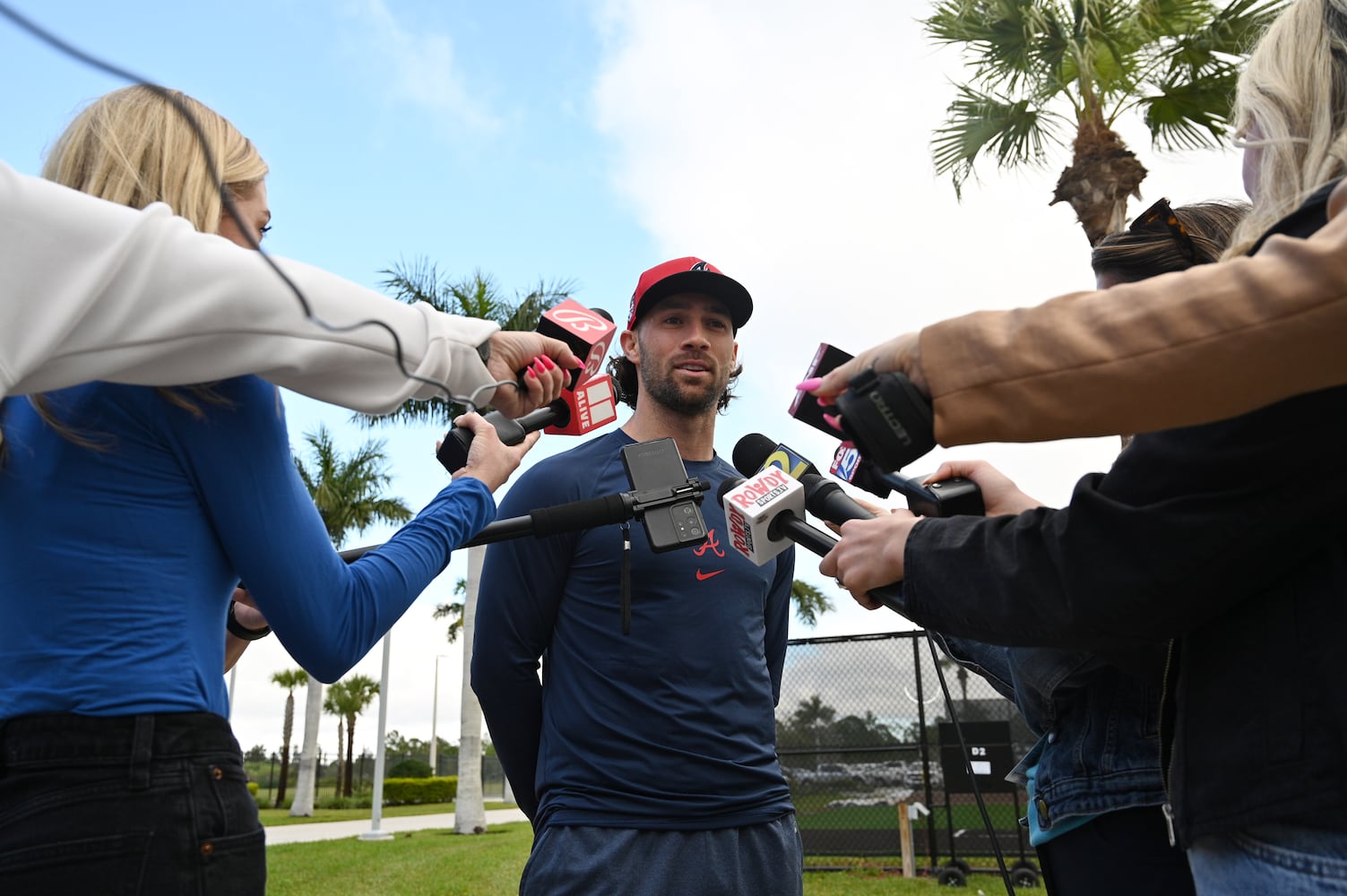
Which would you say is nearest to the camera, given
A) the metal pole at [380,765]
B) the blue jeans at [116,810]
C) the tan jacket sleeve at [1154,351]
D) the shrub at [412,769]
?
the tan jacket sleeve at [1154,351]

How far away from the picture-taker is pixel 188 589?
1.52 meters

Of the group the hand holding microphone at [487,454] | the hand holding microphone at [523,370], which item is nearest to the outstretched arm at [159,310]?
the hand holding microphone at [523,370]

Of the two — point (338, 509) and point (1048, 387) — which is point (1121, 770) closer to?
point (1048, 387)

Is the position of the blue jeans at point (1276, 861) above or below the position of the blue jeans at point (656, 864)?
above

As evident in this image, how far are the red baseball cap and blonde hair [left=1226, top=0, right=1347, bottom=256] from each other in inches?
79.6

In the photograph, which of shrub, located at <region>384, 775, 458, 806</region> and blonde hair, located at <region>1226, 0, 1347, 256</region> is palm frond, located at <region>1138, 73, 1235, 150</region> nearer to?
blonde hair, located at <region>1226, 0, 1347, 256</region>

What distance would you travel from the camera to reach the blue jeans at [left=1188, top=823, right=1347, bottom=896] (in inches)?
45.6

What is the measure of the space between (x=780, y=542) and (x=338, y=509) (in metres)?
32.5

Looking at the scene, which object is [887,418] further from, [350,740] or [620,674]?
[350,740]

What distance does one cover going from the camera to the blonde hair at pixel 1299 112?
1447 mm

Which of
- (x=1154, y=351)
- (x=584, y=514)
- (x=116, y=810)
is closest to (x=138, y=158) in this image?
(x=116, y=810)

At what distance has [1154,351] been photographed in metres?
1.19

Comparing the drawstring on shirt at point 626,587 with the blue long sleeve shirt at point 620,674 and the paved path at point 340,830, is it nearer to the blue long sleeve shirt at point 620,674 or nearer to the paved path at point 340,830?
the blue long sleeve shirt at point 620,674

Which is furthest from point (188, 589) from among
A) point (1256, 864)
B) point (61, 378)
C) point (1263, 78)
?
point (1263, 78)
